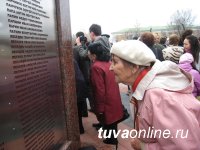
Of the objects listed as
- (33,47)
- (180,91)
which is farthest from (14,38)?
(180,91)

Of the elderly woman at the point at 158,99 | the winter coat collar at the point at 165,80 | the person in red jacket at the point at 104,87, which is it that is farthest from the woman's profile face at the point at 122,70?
the person in red jacket at the point at 104,87

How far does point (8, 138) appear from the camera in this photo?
1.84 metres

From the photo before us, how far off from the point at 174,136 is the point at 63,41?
5.26 ft

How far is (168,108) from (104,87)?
115 inches

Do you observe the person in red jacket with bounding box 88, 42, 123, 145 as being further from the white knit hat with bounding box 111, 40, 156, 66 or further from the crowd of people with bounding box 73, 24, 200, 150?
the white knit hat with bounding box 111, 40, 156, 66

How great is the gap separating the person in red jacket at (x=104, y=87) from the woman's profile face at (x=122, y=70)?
2.34 metres

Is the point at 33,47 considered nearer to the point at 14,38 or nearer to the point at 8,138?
the point at 14,38

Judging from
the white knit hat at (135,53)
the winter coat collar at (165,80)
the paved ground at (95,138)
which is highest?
the white knit hat at (135,53)

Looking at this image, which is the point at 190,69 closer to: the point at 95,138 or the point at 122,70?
the point at 95,138

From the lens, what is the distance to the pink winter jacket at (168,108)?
2018mm

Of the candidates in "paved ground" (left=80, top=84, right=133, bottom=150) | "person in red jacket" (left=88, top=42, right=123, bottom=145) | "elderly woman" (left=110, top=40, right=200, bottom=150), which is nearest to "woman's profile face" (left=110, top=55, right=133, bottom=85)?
"elderly woman" (left=110, top=40, right=200, bottom=150)

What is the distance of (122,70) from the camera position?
249cm

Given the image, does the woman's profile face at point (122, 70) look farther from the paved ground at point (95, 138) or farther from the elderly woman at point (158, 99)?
the paved ground at point (95, 138)

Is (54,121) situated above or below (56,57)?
below
